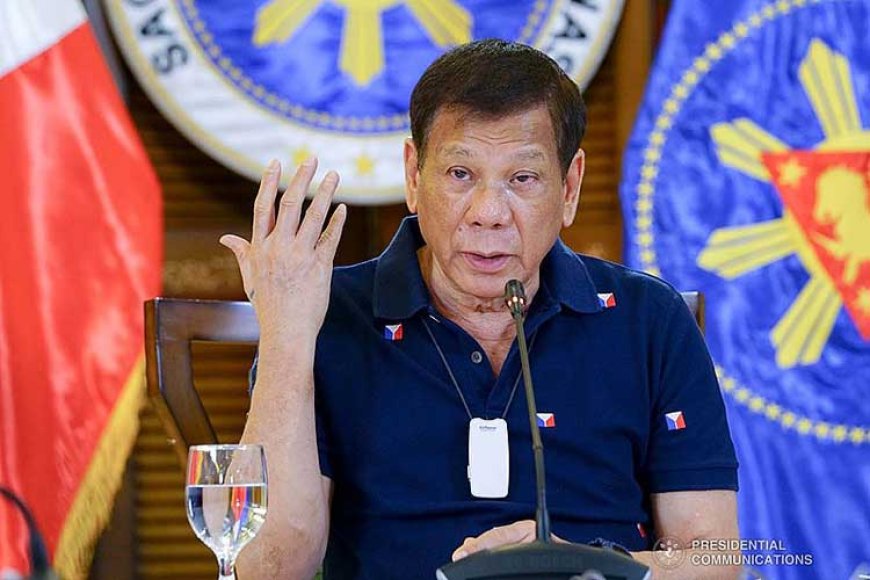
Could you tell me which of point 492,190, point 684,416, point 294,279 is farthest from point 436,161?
point 684,416

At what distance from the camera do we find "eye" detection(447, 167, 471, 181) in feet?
5.87

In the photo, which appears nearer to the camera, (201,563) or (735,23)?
(735,23)

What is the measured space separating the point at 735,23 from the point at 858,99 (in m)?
0.33

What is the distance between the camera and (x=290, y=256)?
1609 millimetres

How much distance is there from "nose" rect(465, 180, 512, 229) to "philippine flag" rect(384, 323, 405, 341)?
20 centimetres

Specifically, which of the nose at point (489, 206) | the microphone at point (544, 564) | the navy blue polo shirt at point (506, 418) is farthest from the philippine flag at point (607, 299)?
the microphone at point (544, 564)

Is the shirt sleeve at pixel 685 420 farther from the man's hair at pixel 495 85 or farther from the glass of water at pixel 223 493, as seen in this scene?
the glass of water at pixel 223 493

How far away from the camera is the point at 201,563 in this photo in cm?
324

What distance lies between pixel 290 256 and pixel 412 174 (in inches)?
13.0

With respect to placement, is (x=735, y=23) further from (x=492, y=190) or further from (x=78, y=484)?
(x=78, y=484)

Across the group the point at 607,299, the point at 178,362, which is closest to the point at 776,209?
the point at 607,299

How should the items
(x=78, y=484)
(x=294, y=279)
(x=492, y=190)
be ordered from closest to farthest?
(x=294, y=279), (x=492, y=190), (x=78, y=484)

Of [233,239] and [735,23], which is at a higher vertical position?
[735,23]

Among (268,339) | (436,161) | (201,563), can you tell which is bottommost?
(201,563)
